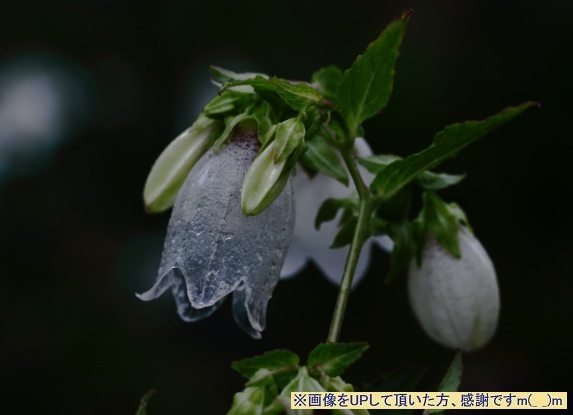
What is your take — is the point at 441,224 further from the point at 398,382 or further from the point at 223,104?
the point at 223,104

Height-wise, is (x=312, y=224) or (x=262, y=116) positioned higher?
(x=262, y=116)

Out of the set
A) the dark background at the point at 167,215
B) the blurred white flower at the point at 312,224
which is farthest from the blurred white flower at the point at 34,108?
the blurred white flower at the point at 312,224

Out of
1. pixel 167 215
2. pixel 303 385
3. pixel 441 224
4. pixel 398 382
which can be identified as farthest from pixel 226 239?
pixel 167 215

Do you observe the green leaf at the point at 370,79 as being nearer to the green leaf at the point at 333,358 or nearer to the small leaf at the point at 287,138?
the small leaf at the point at 287,138

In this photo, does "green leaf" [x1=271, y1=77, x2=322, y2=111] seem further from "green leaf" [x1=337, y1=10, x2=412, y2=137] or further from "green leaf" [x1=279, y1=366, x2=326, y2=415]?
"green leaf" [x1=279, y1=366, x2=326, y2=415]

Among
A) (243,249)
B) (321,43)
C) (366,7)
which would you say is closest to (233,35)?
(321,43)
